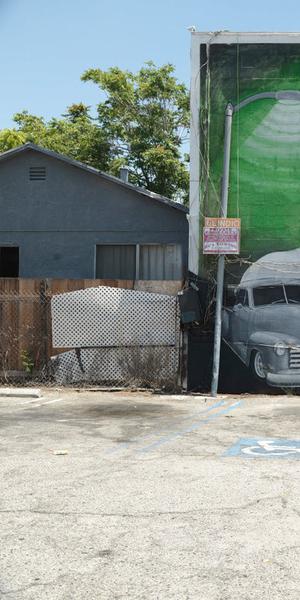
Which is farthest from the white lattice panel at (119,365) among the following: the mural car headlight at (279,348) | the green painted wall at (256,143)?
the green painted wall at (256,143)

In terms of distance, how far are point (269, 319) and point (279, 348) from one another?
613 mm

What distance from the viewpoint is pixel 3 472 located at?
22.0ft

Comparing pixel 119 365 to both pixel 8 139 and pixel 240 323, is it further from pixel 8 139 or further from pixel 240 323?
pixel 8 139

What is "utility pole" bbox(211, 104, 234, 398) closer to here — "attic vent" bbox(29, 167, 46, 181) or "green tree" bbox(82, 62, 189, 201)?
"attic vent" bbox(29, 167, 46, 181)

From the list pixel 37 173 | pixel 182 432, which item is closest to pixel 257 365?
pixel 182 432

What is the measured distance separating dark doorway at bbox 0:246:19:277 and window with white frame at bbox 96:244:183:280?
2.41 m

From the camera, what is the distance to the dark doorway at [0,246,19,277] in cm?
1758

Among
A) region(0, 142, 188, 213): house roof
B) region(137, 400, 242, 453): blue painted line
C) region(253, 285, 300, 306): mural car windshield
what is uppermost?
region(0, 142, 188, 213): house roof

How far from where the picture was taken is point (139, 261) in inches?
651

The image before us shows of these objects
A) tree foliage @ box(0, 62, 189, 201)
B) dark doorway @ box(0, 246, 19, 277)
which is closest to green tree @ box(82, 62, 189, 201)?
tree foliage @ box(0, 62, 189, 201)

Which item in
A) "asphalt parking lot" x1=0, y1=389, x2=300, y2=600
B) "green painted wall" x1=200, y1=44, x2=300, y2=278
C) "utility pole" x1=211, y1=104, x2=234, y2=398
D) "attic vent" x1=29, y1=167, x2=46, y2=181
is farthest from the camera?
"attic vent" x1=29, y1=167, x2=46, y2=181

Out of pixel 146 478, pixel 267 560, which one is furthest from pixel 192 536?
pixel 146 478

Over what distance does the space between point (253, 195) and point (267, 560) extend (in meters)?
10.3

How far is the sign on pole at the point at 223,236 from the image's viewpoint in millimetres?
13445
